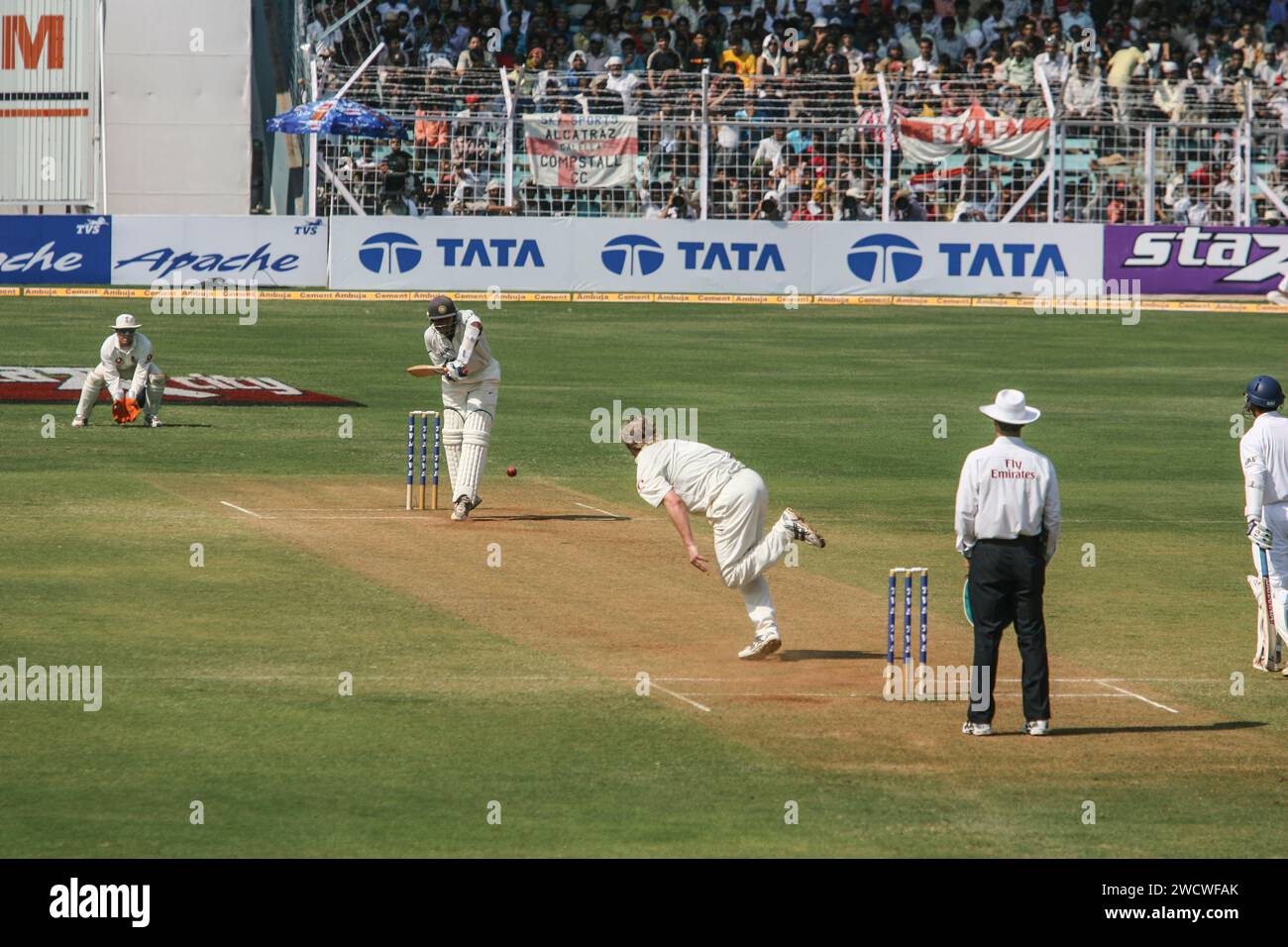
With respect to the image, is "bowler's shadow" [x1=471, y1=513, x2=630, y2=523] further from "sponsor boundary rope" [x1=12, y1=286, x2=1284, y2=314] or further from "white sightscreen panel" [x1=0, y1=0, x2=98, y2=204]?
"white sightscreen panel" [x1=0, y1=0, x2=98, y2=204]

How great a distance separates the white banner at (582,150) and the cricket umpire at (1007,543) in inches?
1245

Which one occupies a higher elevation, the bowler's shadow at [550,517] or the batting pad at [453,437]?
the batting pad at [453,437]

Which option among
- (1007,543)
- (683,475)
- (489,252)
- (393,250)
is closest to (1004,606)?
(1007,543)

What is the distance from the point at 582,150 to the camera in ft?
141

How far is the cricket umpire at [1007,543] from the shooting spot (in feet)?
38.2

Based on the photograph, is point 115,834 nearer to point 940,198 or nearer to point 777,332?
point 777,332

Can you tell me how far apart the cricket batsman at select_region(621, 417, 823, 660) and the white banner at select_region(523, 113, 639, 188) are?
2940 centimetres

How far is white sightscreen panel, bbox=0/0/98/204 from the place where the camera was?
44938mm

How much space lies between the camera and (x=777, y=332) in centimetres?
3822
